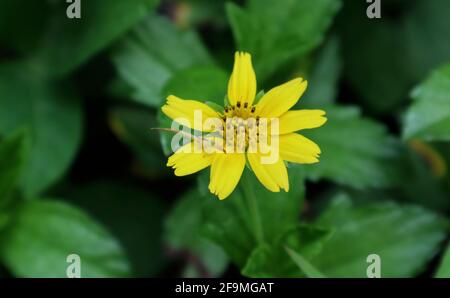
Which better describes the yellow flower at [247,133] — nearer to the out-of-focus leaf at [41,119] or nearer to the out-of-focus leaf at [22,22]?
the out-of-focus leaf at [41,119]

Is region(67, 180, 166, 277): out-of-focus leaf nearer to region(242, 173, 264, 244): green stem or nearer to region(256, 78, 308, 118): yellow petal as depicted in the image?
region(242, 173, 264, 244): green stem

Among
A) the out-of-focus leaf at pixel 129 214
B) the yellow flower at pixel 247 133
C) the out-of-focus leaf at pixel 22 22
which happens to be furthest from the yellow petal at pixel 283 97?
the out-of-focus leaf at pixel 22 22

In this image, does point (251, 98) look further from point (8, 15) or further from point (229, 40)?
point (8, 15)

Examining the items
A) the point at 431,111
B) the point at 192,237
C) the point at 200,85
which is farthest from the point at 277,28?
the point at 192,237

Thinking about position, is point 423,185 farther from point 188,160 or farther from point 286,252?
point 188,160
